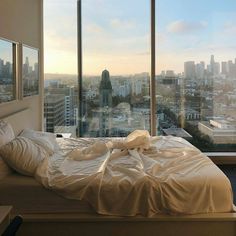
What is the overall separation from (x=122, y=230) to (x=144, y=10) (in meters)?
3.81

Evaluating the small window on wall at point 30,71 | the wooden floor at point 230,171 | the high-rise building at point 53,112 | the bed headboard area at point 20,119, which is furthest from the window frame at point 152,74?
the bed headboard area at point 20,119

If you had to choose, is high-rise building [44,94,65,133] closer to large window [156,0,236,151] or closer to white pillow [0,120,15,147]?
large window [156,0,236,151]

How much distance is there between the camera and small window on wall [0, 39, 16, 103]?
3367mm

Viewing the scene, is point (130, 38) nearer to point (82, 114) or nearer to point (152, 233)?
point (82, 114)

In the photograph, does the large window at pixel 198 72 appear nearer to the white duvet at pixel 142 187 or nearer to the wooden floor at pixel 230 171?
the wooden floor at pixel 230 171

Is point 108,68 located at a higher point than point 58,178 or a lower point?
higher

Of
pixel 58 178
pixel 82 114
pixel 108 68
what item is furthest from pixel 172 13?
pixel 58 178

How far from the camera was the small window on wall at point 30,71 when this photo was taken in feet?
13.7

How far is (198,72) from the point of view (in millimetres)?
5551

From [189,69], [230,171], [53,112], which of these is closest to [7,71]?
[53,112]

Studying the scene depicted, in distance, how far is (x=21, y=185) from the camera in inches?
105

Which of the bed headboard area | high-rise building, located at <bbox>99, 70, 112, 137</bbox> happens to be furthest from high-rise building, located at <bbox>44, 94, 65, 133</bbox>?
the bed headboard area

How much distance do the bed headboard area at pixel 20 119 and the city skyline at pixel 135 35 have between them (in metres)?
1.35

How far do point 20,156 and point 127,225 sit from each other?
97cm
